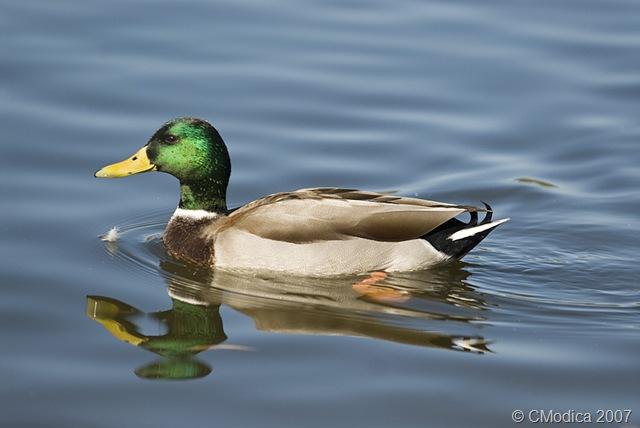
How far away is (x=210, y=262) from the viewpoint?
29.2 ft

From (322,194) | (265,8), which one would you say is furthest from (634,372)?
(265,8)

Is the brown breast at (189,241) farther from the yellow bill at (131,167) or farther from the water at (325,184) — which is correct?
the yellow bill at (131,167)

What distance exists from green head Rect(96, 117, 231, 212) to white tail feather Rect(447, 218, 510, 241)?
1.68 m

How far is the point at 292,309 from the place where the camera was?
26.2 feet

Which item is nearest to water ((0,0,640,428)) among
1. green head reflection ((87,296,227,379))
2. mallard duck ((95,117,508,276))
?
green head reflection ((87,296,227,379))

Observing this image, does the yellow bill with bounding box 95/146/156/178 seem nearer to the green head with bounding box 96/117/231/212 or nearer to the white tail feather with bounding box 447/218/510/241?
the green head with bounding box 96/117/231/212

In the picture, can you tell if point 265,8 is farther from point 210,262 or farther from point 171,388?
point 171,388

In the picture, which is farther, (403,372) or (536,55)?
(536,55)

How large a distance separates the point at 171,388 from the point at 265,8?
739 centimetres

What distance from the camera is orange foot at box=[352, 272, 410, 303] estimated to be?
8.29 m

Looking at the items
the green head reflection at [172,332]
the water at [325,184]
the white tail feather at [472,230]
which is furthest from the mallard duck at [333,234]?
the green head reflection at [172,332]

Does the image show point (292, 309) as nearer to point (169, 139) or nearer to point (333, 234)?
point (333, 234)

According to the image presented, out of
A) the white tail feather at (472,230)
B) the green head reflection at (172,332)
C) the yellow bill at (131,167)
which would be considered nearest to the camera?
the green head reflection at (172,332)

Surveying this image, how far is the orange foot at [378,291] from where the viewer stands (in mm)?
8289
